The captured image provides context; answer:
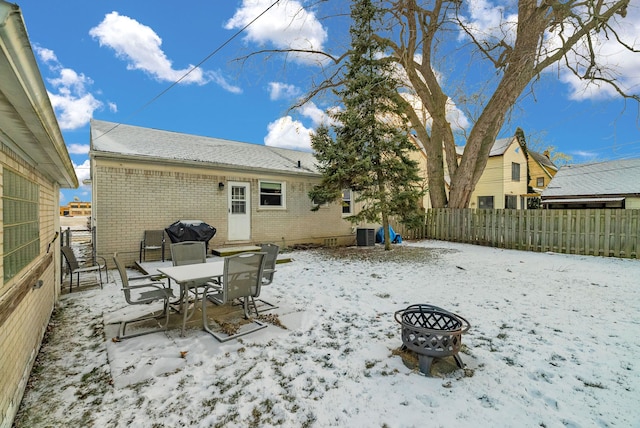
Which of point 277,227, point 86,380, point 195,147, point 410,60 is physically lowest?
point 86,380

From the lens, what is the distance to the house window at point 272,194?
1137cm

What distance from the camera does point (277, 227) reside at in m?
11.6

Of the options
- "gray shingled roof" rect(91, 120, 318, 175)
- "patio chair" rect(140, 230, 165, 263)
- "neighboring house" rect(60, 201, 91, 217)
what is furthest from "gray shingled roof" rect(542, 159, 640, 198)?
"neighboring house" rect(60, 201, 91, 217)

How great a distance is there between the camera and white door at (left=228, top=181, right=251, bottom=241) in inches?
415

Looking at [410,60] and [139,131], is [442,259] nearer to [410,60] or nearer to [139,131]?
[410,60]

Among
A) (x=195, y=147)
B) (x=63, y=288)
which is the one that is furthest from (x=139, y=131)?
(x=63, y=288)

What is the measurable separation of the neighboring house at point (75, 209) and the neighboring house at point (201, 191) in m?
18.4

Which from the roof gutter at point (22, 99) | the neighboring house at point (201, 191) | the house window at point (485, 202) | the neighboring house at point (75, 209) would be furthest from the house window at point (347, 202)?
the neighboring house at point (75, 209)

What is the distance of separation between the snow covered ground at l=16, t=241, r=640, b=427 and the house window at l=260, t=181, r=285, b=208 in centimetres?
622

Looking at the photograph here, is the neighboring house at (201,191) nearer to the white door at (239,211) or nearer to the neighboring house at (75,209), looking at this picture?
the white door at (239,211)

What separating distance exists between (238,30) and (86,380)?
7.65 meters

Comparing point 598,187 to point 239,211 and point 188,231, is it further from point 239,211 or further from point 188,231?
point 188,231

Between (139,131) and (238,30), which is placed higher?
(238,30)

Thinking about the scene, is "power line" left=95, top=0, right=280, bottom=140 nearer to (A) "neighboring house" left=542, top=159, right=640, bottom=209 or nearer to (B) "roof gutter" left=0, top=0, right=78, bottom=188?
(B) "roof gutter" left=0, top=0, right=78, bottom=188
